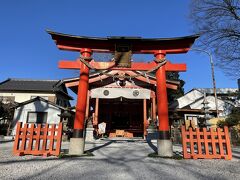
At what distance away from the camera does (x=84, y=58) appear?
7133 mm

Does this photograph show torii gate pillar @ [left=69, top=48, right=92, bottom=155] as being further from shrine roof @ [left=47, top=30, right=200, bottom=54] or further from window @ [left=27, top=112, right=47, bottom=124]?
window @ [left=27, top=112, right=47, bottom=124]

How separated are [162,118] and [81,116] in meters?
3.05

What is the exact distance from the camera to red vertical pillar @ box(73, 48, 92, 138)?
655 cm

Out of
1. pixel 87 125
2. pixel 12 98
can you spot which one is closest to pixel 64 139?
pixel 87 125

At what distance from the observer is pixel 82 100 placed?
6.84 metres

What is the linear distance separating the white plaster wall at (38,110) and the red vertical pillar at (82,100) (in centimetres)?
1380

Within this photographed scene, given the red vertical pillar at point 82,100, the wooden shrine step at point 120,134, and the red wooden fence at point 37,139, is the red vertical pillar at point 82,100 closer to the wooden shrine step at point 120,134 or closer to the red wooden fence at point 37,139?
the red wooden fence at point 37,139

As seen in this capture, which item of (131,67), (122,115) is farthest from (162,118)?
(122,115)

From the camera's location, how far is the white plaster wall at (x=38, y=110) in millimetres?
19422

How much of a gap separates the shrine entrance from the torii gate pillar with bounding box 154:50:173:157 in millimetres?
10955

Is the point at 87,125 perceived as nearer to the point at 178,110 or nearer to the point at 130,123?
the point at 130,123

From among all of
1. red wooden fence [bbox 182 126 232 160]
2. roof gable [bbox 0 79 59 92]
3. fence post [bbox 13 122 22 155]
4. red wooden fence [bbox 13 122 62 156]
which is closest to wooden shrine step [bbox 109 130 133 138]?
red wooden fence [bbox 13 122 62 156]

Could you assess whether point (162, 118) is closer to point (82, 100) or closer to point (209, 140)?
point (209, 140)

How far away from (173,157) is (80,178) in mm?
3575
